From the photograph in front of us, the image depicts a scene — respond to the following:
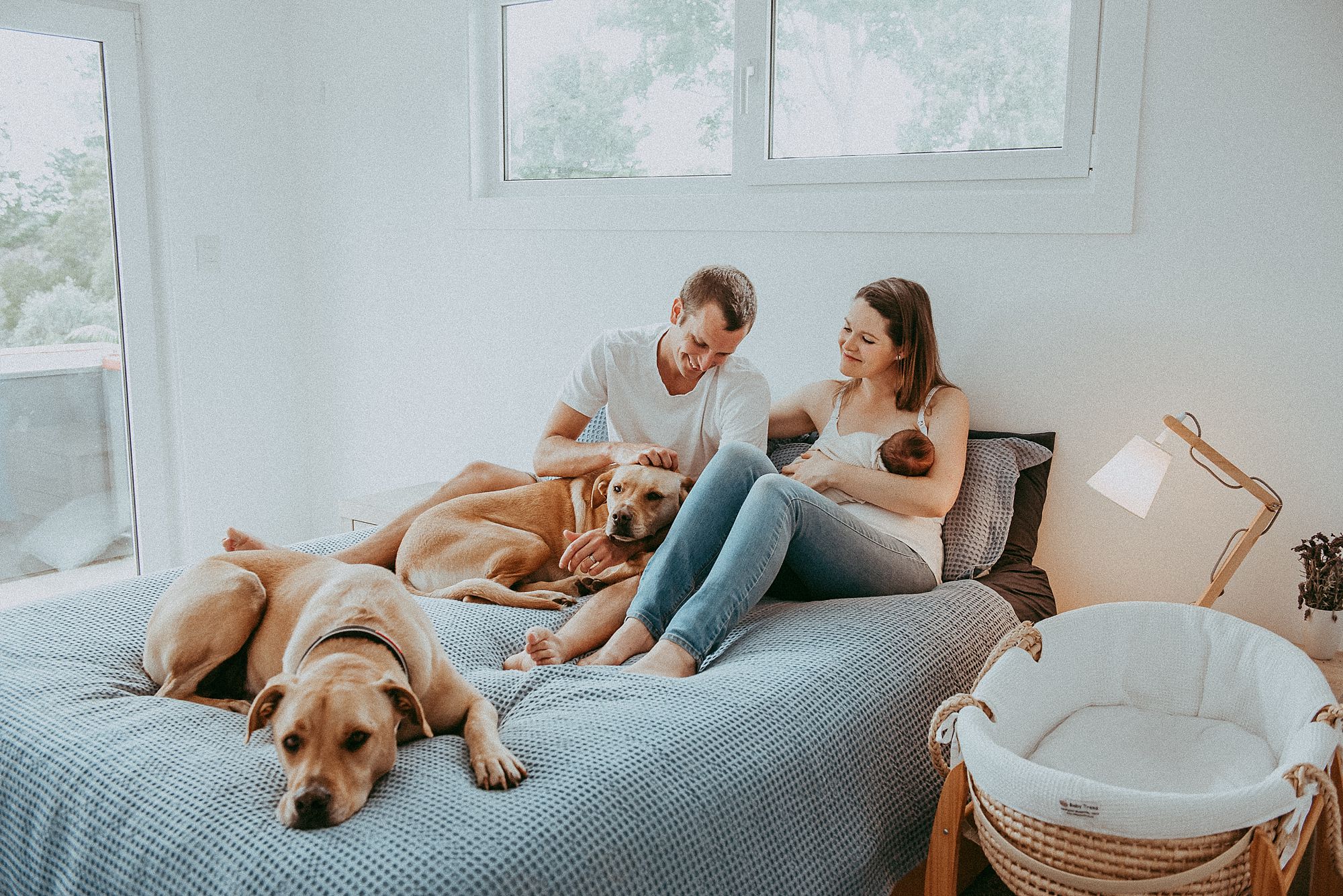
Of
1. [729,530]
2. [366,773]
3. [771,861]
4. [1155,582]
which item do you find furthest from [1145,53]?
[366,773]

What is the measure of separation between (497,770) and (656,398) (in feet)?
4.26

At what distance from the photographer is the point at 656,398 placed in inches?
97.6

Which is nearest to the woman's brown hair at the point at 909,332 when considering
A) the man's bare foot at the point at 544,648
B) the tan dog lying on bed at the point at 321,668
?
the man's bare foot at the point at 544,648

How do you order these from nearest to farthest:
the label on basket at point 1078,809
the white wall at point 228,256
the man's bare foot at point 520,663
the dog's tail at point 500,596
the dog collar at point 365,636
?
1. the label on basket at point 1078,809
2. the dog collar at point 365,636
3. the man's bare foot at point 520,663
4. the dog's tail at point 500,596
5. the white wall at point 228,256

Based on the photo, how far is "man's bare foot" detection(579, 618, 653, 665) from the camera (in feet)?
6.04

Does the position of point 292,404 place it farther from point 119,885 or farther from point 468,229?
point 119,885

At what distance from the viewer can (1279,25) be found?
207cm

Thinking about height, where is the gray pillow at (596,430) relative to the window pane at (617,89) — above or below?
below

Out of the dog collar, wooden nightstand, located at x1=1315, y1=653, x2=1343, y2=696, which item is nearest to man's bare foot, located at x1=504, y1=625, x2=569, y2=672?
the dog collar

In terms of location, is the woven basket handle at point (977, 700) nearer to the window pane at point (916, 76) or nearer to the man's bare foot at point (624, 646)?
the man's bare foot at point (624, 646)

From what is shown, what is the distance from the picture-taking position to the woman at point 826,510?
6.10ft

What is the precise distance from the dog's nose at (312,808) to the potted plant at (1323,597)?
1781mm

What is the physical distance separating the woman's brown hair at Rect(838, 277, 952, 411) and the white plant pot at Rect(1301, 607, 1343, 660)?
0.83 meters

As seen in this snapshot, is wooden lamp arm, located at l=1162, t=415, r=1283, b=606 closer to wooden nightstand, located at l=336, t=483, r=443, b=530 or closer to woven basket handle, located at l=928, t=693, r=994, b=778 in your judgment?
woven basket handle, located at l=928, t=693, r=994, b=778
